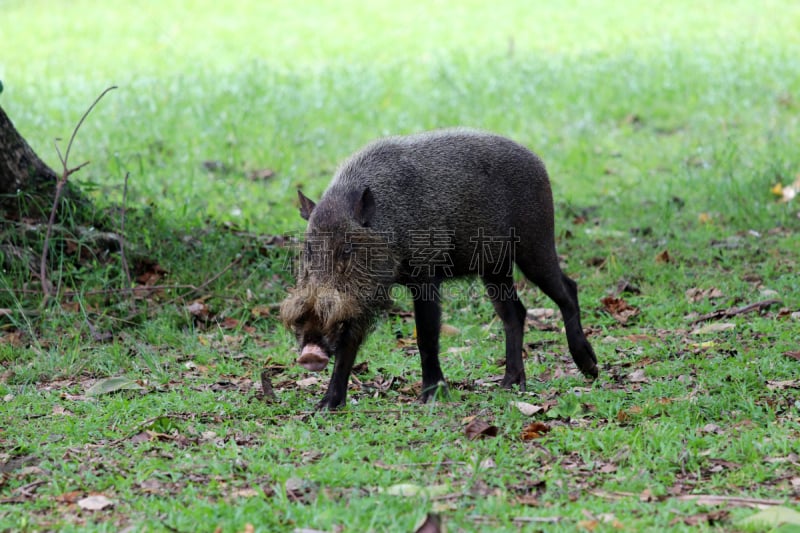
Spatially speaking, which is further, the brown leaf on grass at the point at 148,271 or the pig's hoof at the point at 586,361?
the brown leaf on grass at the point at 148,271

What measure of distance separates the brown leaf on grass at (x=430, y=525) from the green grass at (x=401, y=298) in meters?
0.07

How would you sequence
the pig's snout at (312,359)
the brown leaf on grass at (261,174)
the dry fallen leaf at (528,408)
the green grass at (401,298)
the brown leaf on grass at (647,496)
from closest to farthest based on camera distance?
1. the brown leaf on grass at (647,496)
2. the green grass at (401,298)
3. the pig's snout at (312,359)
4. the dry fallen leaf at (528,408)
5. the brown leaf on grass at (261,174)

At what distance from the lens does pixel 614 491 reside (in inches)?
149

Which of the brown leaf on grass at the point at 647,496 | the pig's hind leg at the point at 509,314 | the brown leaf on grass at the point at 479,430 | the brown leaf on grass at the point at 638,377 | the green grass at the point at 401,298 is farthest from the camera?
the pig's hind leg at the point at 509,314

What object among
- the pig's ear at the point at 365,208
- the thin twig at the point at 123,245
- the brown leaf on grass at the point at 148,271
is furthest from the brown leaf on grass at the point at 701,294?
the thin twig at the point at 123,245

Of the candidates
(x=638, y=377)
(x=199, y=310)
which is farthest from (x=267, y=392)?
(x=638, y=377)

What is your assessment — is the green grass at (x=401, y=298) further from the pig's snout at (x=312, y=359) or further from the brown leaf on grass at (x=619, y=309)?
the pig's snout at (x=312, y=359)

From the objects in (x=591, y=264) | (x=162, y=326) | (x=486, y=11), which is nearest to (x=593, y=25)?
(x=486, y=11)

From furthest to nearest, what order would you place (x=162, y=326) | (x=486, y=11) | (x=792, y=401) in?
(x=486, y=11) < (x=162, y=326) < (x=792, y=401)

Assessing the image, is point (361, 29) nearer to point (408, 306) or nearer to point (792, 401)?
point (408, 306)

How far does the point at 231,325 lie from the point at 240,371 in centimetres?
86

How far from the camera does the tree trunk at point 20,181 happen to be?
22.2ft

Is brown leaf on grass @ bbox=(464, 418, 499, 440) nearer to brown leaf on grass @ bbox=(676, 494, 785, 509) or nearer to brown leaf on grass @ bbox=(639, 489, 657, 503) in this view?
brown leaf on grass @ bbox=(639, 489, 657, 503)

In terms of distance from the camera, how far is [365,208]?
494 cm
